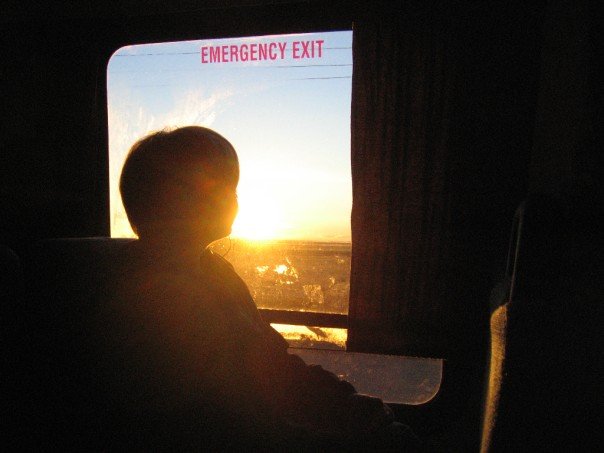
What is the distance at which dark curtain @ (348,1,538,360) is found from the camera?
5.37 feet

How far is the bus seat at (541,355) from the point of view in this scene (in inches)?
25.4

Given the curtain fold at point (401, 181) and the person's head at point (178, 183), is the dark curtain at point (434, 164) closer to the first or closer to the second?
the curtain fold at point (401, 181)

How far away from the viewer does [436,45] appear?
168cm

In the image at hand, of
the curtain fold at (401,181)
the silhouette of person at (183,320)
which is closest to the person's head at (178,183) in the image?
the silhouette of person at (183,320)

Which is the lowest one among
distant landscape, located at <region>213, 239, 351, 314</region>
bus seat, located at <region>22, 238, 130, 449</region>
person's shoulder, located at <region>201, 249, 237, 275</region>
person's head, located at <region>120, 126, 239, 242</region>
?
distant landscape, located at <region>213, 239, 351, 314</region>

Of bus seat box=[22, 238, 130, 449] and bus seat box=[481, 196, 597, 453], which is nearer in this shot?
bus seat box=[481, 196, 597, 453]

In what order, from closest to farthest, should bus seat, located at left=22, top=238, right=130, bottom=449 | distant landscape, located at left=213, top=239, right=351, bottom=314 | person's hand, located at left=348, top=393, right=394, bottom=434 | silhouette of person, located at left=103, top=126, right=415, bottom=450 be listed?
silhouette of person, located at left=103, top=126, right=415, bottom=450 → bus seat, located at left=22, top=238, right=130, bottom=449 → person's hand, located at left=348, top=393, right=394, bottom=434 → distant landscape, located at left=213, top=239, right=351, bottom=314

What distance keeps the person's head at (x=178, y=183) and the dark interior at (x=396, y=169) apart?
26 centimetres

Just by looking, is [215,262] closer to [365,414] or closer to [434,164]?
[365,414]

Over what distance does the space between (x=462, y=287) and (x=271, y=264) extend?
5.33 feet

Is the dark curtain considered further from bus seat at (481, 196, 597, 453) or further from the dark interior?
bus seat at (481, 196, 597, 453)

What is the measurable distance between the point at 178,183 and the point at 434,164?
1321mm

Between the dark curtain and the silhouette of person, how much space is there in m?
1.08

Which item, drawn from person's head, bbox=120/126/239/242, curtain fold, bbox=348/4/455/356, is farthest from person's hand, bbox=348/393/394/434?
curtain fold, bbox=348/4/455/356
